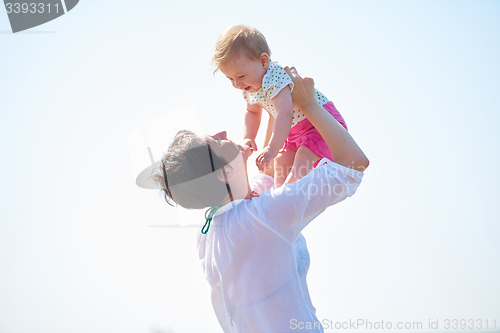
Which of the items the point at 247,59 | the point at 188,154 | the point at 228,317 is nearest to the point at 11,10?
the point at 247,59

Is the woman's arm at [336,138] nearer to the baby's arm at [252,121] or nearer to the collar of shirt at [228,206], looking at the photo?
the collar of shirt at [228,206]

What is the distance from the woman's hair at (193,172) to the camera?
168 centimetres

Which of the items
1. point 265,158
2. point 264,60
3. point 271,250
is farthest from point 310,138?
point 271,250

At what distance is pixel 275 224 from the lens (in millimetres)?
1526

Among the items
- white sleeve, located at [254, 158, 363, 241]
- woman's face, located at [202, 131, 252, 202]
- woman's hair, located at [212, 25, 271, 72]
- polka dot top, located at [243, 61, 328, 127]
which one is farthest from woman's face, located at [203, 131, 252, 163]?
woman's hair, located at [212, 25, 271, 72]

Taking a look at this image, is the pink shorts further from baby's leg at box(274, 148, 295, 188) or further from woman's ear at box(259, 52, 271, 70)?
woman's ear at box(259, 52, 271, 70)

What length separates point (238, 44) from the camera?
7.34 ft

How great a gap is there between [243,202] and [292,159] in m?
0.85

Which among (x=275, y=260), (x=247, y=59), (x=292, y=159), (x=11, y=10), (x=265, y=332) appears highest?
(x=11, y=10)

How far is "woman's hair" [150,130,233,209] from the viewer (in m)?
1.68

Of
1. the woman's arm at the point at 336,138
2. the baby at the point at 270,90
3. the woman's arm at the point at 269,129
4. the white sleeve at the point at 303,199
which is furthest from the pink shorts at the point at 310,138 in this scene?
the white sleeve at the point at 303,199

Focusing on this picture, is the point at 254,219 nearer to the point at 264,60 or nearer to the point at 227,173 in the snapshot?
the point at 227,173

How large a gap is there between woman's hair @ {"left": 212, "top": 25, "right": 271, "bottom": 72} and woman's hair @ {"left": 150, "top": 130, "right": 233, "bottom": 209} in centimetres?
74

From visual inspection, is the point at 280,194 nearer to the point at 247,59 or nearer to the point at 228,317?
the point at 228,317
